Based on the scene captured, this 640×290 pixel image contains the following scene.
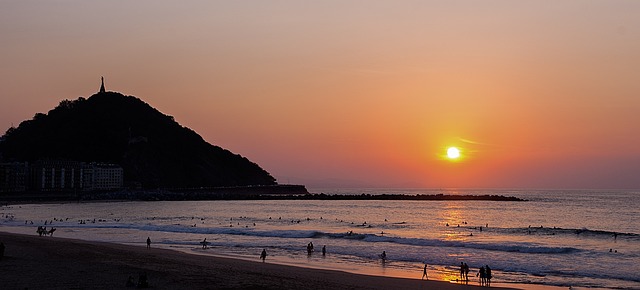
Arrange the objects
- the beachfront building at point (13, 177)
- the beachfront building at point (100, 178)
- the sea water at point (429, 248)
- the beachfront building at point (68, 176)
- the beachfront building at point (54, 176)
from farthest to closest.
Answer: the beachfront building at point (100, 178) → the beachfront building at point (68, 176) → the beachfront building at point (54, 176) → the beachfront building at point (13, 177) → the sea water at point (429, 248)

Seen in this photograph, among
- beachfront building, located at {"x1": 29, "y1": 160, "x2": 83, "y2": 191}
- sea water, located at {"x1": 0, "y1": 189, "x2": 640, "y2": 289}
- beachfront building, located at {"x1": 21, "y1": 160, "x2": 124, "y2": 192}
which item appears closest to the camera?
sea water, located at {"x1": 0, "y1": 189, "x2": 640, "y2": 289}

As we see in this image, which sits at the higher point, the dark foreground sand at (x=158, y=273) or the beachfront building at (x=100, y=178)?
the beachfront building at (x=100, y=178)

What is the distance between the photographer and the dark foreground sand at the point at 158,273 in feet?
79.3

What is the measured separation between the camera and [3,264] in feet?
90.0

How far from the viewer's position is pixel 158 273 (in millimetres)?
27859

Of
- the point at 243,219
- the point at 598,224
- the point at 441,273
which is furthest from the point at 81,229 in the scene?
the point at 598,224

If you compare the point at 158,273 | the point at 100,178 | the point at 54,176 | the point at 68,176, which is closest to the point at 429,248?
the point at 158,273

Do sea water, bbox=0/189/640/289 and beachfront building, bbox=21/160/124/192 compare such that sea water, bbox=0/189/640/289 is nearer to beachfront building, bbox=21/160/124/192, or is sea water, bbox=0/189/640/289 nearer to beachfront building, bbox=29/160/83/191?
beachfront building, bbox=29/160/83/191

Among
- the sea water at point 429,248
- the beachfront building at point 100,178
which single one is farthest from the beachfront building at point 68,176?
the sea water at point 429,248

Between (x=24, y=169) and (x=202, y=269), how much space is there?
584 feet

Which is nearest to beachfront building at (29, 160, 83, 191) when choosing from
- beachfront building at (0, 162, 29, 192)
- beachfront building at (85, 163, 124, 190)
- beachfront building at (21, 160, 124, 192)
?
beachfront building at (21, 160, 124, 192)

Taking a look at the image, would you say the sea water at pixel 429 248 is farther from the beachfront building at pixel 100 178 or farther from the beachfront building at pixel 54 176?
the beachfront building at pixel 100 178

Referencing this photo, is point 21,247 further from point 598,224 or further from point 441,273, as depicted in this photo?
point 598,224

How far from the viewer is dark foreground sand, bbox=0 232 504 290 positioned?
2416 cm
